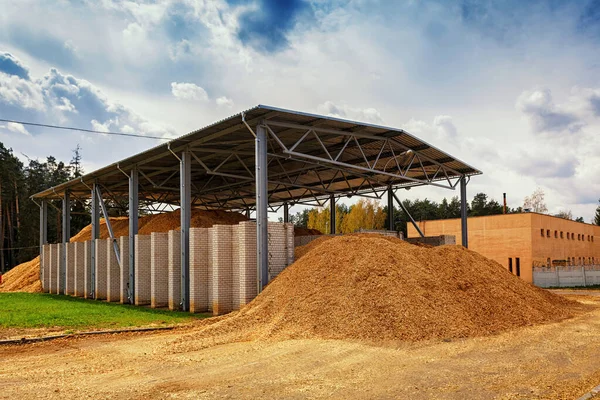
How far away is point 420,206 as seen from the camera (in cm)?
9194

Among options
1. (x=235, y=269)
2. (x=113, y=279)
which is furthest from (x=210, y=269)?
(x=113, y=279)

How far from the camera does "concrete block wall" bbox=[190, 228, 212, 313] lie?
18000 mm

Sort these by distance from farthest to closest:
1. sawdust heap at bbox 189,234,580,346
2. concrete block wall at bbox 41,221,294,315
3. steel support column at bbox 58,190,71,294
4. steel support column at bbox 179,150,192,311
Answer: steel support column at bbox 58,190,71,294
steel support column at bbox 179,150,192,311
concrete block wall at bbox 41,221,294,315
sawdust heap at bbox 189,234,580,346

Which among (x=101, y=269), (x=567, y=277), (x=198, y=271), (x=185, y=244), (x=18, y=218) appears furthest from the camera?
(x=18, y=218)

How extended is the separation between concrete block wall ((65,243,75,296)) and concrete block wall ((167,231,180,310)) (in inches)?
508

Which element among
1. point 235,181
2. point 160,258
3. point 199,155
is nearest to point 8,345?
A: point 160,258

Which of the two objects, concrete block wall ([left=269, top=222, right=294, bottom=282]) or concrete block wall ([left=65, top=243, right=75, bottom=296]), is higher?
concrete block wall ([left=269, top=222, right=294, bottom=282])

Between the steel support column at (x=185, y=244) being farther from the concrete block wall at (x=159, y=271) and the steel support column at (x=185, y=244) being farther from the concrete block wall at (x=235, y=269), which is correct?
the concrete block wall at (x=235, y=269)

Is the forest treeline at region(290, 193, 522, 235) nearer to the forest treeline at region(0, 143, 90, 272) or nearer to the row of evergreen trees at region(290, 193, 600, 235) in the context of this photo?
the row of evergreen trees at region(290, 193, 600, 235)

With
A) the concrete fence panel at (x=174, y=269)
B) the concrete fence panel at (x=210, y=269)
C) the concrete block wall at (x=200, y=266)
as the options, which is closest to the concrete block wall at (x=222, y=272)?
the concrete block wall at (x=200, y=266)

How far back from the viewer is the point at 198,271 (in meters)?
18.0

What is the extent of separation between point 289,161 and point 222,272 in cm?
1060

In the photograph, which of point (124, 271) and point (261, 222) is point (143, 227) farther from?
point (261, 222)

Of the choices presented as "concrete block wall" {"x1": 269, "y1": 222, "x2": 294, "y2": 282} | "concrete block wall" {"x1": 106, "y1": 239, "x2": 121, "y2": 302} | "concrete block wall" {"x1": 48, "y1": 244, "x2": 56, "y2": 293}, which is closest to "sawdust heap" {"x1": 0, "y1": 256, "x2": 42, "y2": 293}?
"concrete block wall" {"x1": 48, "y1": 244, "x2": 56, "y2": 293}
